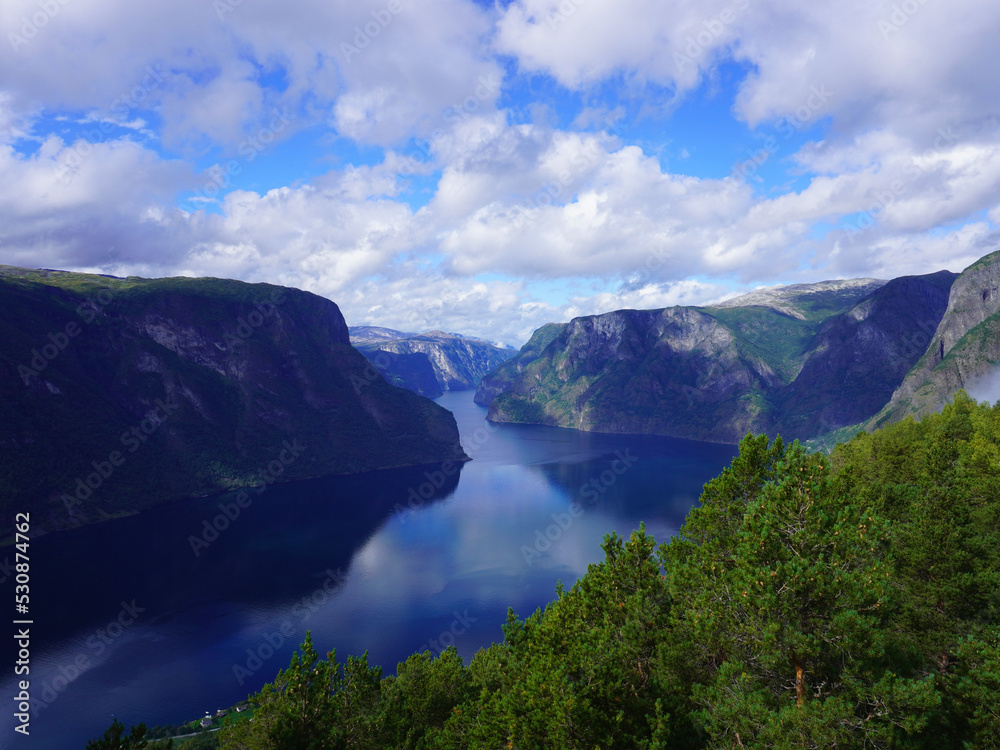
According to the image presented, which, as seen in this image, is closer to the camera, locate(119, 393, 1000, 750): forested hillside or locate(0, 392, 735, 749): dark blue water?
locate(119, 393, 1000, 750): forested hillside

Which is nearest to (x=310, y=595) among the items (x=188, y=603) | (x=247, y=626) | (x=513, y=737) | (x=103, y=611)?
(x=247, y=626)

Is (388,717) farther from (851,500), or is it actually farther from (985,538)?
(985,538)

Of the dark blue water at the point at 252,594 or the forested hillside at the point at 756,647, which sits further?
the dark blue water at the point at 252,594

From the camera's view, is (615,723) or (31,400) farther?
(31,400)
